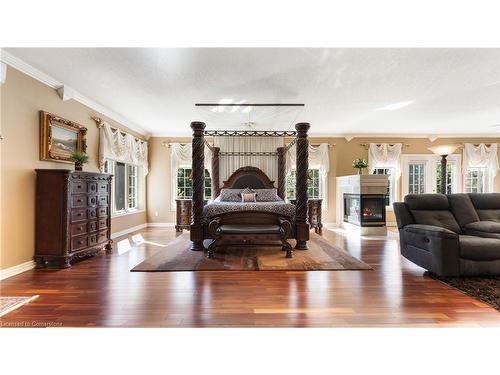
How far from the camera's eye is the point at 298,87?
4.16 meters

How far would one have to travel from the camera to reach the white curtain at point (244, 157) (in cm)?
674

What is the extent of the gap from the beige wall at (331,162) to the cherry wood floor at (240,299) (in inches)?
156

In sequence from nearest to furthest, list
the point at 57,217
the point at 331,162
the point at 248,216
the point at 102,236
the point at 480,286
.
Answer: the point at 480,286 < the point at 57,217 < the point at 102,236 < the point at 248,216 < the point at 331,162

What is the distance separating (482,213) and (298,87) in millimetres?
3345

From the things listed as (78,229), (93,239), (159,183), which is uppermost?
(159,183)

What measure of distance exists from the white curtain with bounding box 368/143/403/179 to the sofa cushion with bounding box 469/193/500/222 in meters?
3.79

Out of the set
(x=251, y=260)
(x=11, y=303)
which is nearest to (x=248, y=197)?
(x=251, y=260)

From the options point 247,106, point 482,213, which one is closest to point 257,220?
point 247,106

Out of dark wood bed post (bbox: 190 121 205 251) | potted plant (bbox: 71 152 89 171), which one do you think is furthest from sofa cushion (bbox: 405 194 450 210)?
potted plant (bbox: 71 152 89 171)

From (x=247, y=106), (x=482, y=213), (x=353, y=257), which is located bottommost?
(x=353, y=257)

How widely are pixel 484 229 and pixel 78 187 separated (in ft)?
18.8

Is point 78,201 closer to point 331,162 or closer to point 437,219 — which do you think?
point 437,219

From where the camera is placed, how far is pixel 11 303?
2.45 m
